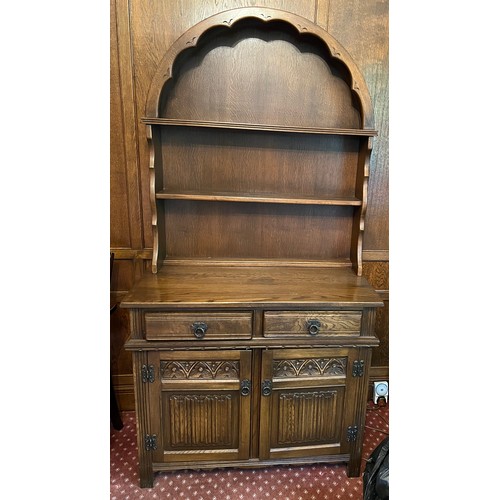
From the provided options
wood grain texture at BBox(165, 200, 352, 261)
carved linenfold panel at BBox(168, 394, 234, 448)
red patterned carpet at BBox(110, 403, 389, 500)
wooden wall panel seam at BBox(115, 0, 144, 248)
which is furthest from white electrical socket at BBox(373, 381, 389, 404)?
wooden wall panel seam at BBox(115, 0, 144, 248)

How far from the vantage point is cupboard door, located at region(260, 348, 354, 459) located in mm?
1423

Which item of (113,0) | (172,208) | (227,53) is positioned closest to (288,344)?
(172,208)

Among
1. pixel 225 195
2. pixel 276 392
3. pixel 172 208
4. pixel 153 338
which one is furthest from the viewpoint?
pixel 172 208

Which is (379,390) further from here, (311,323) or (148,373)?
(148,373)

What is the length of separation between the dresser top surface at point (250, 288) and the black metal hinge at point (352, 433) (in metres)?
0.59

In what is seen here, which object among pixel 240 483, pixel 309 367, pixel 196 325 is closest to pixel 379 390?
pixel 309 367

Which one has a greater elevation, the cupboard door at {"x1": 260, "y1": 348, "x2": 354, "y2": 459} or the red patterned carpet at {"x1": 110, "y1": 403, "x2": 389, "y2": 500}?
the cupboard door at {"x1": 260, "y1": 348, "x2": 354, "y2": 459}

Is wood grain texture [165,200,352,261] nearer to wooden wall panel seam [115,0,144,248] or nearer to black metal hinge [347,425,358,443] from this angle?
wooden wall panel seam [115,0,144,248]

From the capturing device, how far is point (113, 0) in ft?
5.00

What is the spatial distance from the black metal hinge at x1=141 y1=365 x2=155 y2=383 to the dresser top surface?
0.28 meters

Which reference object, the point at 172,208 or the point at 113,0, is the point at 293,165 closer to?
the point at 172,208

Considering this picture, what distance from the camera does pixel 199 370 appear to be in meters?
1.40

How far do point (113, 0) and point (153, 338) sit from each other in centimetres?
154

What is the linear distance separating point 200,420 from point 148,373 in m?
0.32
